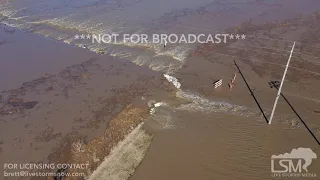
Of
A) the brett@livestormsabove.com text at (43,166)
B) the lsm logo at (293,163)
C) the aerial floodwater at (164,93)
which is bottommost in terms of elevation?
the brett@livestormsabove.com text at (43,166)

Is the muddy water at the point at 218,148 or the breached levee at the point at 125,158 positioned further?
the breached levee at the point at 125,158

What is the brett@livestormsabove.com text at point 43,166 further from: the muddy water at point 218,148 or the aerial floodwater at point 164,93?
the muddy water at point 218,148

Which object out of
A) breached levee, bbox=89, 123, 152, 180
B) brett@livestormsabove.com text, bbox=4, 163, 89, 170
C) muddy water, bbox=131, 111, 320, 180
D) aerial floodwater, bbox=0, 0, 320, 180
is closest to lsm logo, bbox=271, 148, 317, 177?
aerial floodwater, bbox=0, 0, 320, 180

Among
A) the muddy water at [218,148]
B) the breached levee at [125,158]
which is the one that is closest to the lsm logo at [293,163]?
the muddy water at [218,148]

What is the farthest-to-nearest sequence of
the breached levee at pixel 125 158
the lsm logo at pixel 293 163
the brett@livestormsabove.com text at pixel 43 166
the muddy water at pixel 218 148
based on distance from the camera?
the brett@livestormsabove.com text at pixel 43 166 < the breached levee at pixel 125 158 < the muddy water at pixel 218 148 < the lsm logo at pixel 293 163

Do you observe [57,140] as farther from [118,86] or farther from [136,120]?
[118,86]

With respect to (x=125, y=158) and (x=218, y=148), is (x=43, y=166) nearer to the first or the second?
(x=125, y=158)

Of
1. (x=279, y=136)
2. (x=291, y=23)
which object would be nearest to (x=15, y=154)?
(x=279, y=136)
